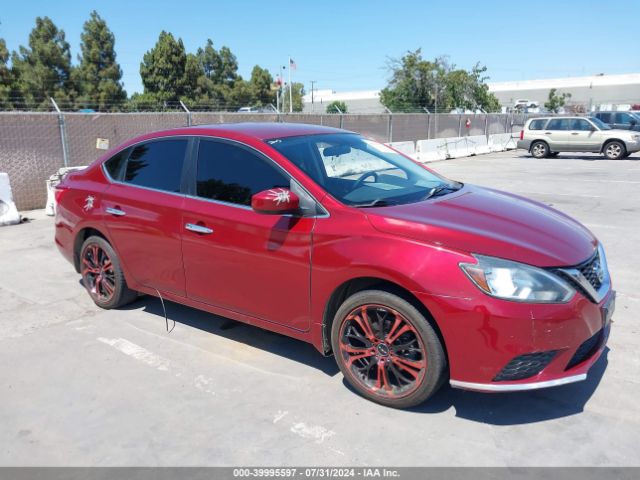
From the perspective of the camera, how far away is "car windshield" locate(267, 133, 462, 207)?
3.62m

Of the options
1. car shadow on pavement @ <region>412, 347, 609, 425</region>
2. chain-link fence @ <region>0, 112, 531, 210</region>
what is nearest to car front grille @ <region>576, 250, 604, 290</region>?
car shadow on pavement @ <region>412, 347, 609, 425</region>

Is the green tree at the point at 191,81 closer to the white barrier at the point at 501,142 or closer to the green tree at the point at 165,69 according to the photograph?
the green tree at the point at 165,69

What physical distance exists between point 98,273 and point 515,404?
3.70m

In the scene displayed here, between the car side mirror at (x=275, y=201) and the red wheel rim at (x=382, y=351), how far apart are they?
760mm

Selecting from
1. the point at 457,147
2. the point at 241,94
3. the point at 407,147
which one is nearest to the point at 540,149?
the point at 457,147

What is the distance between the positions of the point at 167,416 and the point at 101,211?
219cm

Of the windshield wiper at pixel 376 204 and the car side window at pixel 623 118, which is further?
the car side window at pixel 623 118

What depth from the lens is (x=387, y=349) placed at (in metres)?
3.22

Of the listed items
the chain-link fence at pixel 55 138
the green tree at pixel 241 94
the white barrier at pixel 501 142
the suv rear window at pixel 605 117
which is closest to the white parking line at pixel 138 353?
the chain-link fence at pixel 55 138

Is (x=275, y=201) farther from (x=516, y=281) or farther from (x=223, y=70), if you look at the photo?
(x=223, y=70)

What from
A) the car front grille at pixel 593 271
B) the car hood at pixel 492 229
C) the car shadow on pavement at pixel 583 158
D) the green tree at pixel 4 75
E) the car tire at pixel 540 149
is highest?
the green tree at pixel 4 75

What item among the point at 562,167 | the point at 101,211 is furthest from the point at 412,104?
the point at 101,211

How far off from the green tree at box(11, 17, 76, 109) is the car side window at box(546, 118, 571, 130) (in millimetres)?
29549

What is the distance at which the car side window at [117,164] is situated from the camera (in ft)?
15.5
